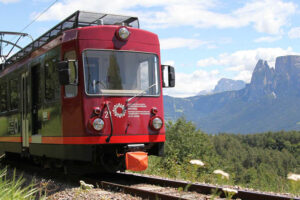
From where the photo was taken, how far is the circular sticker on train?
27.5 feet

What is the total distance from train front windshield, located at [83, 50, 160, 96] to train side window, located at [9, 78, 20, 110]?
3.98 metres

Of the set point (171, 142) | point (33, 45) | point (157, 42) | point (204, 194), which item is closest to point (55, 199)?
point (204, 194)

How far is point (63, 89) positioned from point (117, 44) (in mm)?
1434

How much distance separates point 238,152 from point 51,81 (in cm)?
13180

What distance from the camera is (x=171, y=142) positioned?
136ft

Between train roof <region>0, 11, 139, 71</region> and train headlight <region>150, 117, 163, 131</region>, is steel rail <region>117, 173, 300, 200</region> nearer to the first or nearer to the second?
train headlight <region>150, 117, 163, 131</region>

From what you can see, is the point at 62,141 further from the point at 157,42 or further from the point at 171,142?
the point at 171,142

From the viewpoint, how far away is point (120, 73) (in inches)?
337

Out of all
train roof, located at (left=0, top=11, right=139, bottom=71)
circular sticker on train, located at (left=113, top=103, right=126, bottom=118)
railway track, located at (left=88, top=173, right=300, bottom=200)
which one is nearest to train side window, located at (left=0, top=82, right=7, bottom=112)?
train roof, located at (left=0, top=11, right=139, bottom=71)

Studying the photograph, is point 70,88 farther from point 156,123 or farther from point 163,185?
point 163,185

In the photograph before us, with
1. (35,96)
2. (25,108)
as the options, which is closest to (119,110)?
(35,96)

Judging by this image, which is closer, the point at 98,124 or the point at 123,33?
the point at 98,124

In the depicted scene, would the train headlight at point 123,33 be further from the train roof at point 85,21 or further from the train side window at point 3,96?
the train side window at point 3,96

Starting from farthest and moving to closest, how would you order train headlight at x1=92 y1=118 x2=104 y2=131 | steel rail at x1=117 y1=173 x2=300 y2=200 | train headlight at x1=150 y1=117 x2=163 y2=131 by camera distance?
train headlight at x1=150 y1=117 x2=163 y2=131, train headlight at x1=92 y1=118 x2=104 y2=131, steel rail at x1=117 y1=173 x2=300 y2=200
